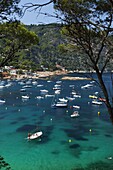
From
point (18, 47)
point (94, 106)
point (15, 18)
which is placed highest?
point (15, 18)

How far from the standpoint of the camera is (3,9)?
29.2ft

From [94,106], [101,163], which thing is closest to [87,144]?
[101,163]

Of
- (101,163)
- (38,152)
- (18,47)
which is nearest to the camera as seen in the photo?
(18,47)

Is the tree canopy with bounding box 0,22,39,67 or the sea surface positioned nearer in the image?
the tree canopy with bounding box 0,22,39,67

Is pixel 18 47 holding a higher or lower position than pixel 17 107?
higher

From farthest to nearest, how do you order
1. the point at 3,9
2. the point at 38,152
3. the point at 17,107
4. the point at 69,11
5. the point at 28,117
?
the point at 17,107 < the point at 28,117 < the point at 38,152 < the point at 3,9 < the point at 69,11

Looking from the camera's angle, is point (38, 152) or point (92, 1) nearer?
point (92, 1)

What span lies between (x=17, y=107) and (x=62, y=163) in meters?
33.0

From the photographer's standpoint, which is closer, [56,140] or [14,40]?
[14,40]

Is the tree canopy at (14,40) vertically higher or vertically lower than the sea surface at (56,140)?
higher

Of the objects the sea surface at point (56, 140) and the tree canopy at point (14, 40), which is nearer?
the tree canopy at point (14, 40)

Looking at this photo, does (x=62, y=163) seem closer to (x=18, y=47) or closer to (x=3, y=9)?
(x=18, y=47)

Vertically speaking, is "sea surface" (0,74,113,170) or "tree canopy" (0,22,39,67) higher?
"tree canopy" (0,22,39,67)

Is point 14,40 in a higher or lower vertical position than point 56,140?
higher
